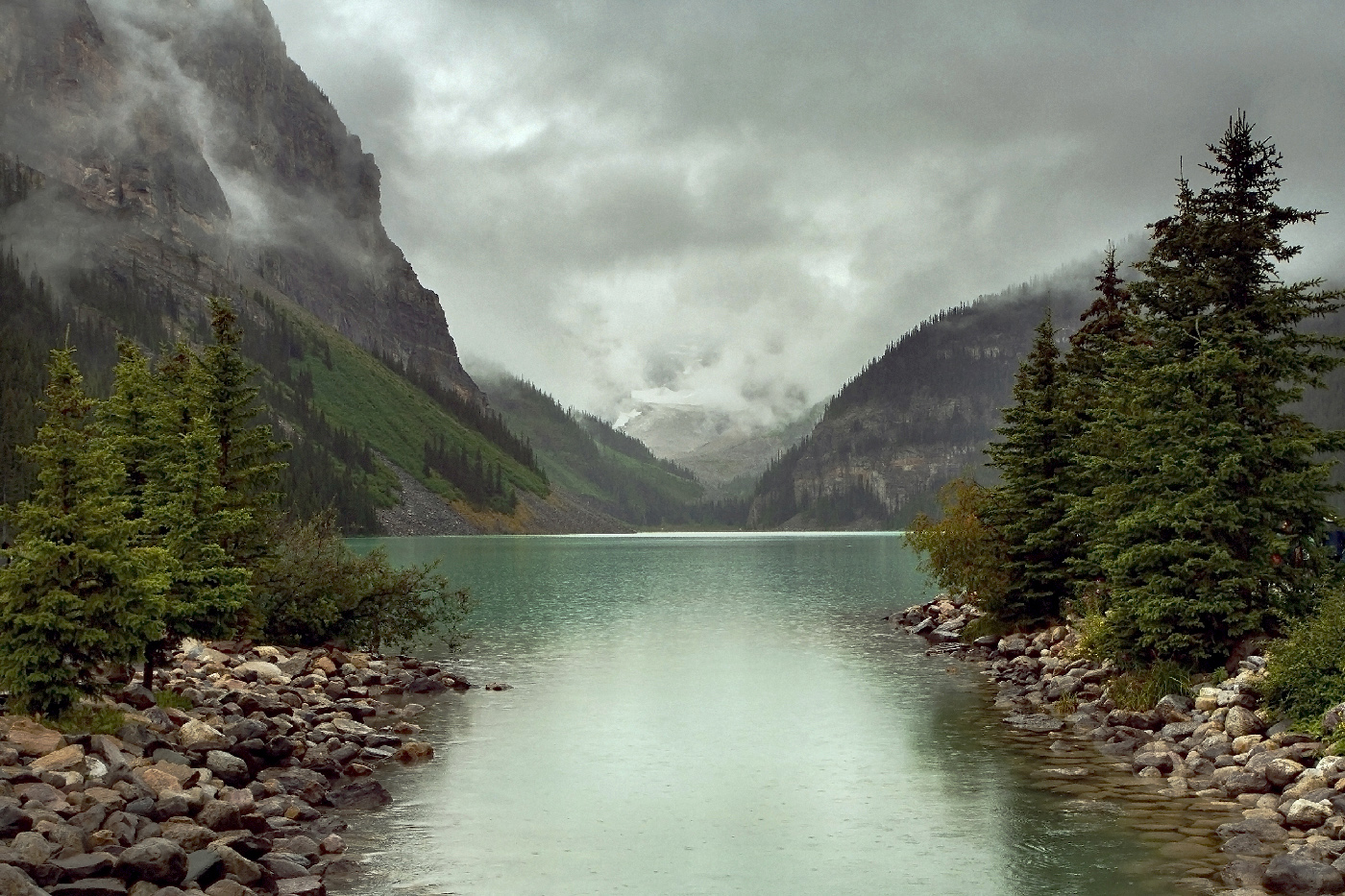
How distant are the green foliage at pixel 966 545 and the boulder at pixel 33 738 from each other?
43.0 metres

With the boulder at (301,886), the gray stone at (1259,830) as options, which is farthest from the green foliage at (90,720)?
the gray stone at (1259,830)

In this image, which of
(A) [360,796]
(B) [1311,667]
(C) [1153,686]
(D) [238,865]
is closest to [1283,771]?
(B) [1311,667]

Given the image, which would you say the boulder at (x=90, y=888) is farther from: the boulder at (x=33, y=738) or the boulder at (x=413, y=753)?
the boulder at (x=413, y=753)

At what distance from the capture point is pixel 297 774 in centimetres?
2558

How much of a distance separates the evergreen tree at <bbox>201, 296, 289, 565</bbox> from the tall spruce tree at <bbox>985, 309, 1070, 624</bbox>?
35.0 meters

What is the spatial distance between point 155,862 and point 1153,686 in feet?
97.7

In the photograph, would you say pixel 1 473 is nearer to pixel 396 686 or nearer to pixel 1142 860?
pixel 396 686

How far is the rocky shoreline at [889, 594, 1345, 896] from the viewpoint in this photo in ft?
61.4

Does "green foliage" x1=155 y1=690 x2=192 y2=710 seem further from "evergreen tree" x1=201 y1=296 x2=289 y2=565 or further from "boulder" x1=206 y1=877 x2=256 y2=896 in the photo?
"boulder" x1=206 y1=877 x2=256 y2=896

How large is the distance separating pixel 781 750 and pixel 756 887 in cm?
1318

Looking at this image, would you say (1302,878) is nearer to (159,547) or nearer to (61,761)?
(61,761)

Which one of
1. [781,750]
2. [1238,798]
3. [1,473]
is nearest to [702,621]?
[781,750]

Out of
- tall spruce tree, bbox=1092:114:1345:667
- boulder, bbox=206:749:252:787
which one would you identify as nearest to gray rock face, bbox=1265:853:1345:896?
tall spruce tree, bbox=1092:114:1345:667

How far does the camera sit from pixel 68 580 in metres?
22.8
